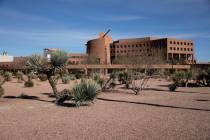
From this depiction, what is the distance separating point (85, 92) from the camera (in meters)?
18.9

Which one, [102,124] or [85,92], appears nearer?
[102,124]

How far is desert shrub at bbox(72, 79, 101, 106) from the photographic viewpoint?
18469 mm

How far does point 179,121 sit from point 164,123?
2.67 feet

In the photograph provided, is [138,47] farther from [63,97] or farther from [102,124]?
[102,124]

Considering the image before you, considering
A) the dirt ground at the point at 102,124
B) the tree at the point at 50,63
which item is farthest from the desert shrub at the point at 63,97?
the dirt ground at the point at 102,124

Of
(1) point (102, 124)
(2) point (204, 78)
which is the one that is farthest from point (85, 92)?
(2) point (204, 78)

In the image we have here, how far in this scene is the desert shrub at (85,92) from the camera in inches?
727

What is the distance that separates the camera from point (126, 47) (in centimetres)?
15338

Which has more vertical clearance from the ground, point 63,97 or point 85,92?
point 85,92

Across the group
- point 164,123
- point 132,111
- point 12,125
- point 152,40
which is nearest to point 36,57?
point 132,111

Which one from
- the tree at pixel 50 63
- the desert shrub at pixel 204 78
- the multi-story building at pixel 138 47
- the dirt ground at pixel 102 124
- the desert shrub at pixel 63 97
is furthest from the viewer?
the multi-story building at pixel 138 47

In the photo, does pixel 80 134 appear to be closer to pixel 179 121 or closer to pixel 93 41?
pixel 179 121

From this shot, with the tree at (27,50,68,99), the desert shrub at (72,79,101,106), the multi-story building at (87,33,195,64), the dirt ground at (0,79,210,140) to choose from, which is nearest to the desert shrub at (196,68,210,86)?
the tree at (27,50,68,99)

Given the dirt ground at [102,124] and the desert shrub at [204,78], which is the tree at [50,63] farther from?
the desert shrub at [204,78]
